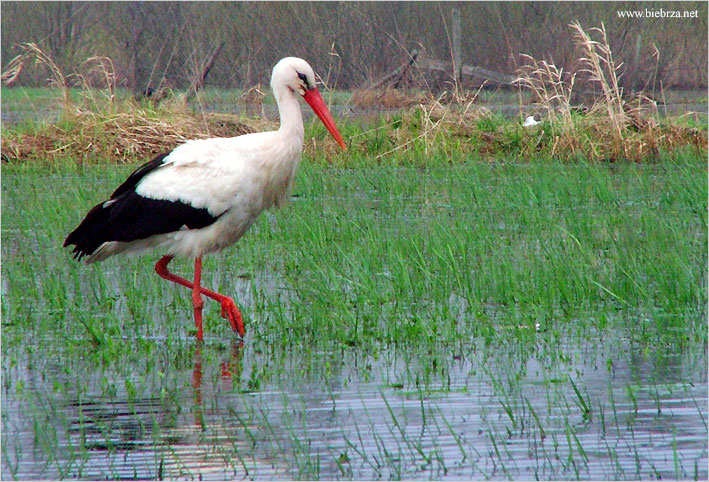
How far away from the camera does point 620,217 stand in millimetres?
8445

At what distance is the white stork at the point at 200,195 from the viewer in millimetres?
6156

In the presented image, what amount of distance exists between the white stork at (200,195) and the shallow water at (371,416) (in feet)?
3.72

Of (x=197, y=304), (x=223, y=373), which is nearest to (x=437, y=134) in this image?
(x=197, y=304)

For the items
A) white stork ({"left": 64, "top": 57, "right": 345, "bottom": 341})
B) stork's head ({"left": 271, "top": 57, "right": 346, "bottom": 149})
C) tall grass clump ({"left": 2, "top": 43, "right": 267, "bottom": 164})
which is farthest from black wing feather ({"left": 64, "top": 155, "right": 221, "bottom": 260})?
tall grass clump ({"left": 2, "top": 43, "right": 267, "bottom": 164})

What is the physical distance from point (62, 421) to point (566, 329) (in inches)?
101

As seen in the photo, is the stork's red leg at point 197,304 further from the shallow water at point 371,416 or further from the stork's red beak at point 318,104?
the stork's red beak at point 318,104

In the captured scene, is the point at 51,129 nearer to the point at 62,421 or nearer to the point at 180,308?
the point at 180,308

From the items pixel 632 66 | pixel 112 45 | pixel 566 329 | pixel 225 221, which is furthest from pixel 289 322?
pixel 112 45

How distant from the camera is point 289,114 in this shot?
639 centimetres

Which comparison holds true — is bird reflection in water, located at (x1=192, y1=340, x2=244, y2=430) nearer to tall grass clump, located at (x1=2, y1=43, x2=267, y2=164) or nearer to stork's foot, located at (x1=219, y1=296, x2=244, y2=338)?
stork's foot, located at (x1=219, y1=296, x2=244, y2=338)

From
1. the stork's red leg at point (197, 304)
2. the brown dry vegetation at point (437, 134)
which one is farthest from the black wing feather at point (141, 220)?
the brown dry vegetation at point (437, 134)

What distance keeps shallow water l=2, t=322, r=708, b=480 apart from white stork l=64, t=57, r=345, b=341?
1.13 m

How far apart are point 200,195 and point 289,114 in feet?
2.41

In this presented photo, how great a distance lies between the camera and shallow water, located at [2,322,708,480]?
12.1 feet
